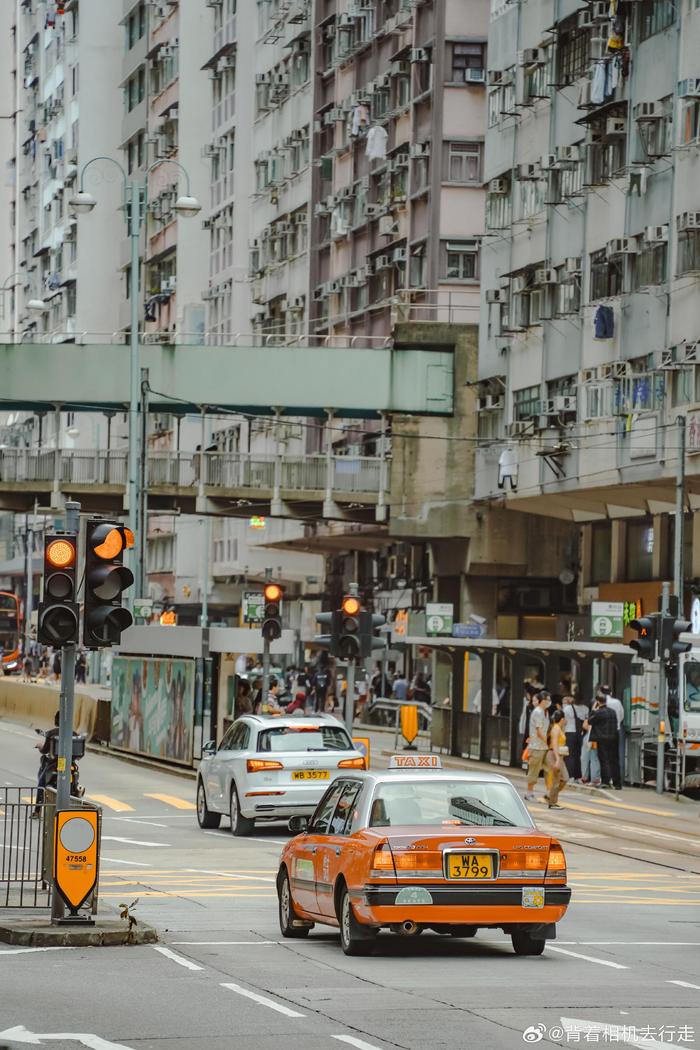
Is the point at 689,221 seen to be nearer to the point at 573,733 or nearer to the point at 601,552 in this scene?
the point at 573,733

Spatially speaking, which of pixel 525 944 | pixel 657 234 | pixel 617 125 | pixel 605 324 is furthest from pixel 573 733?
pixel 525 944

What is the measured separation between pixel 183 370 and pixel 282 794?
3408 cm

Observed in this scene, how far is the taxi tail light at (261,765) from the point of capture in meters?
27.8

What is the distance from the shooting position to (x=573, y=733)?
128ft

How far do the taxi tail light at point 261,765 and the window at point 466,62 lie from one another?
39.1 metres

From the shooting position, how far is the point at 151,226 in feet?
329

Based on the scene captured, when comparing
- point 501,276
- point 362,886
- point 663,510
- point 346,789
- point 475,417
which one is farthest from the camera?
point 475,417

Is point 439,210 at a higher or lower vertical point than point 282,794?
higher

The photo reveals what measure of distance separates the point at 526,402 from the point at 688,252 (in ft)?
35.8

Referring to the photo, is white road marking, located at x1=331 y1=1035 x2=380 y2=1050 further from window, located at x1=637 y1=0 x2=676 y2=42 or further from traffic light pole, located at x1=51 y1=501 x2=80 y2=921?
window, located at x1=637 y1=0 x2=676 y2=42

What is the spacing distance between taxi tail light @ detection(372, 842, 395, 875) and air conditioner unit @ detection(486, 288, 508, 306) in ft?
139

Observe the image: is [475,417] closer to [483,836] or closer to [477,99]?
[477,99]

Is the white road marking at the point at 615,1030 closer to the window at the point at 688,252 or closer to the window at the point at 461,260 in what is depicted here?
the window at the point at 688,252

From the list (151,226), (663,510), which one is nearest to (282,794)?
(663,510)
